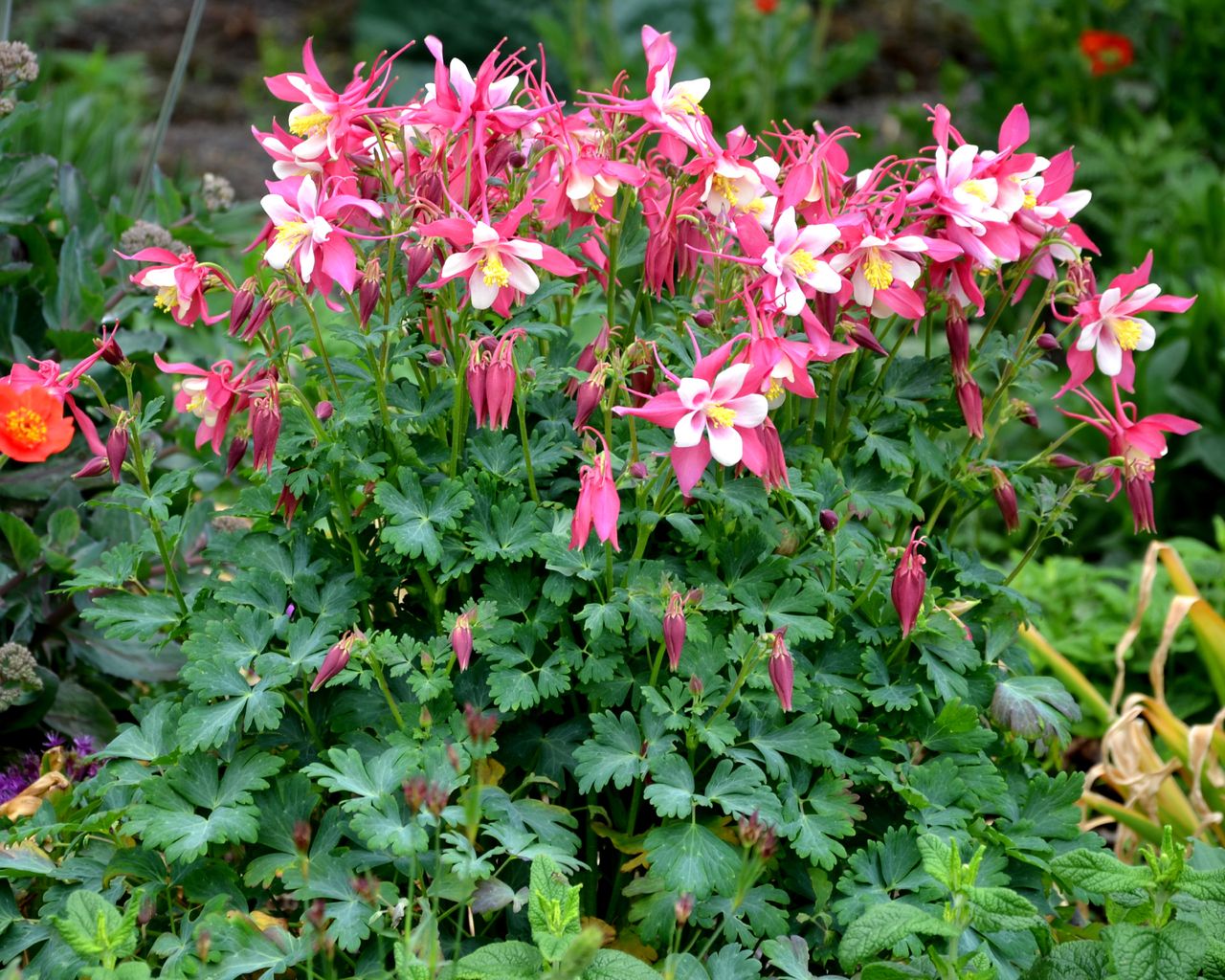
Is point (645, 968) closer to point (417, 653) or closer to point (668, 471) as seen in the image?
point (417, 653)

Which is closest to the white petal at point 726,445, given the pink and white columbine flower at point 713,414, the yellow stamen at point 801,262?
the pink and white columbine flower at point 713,414

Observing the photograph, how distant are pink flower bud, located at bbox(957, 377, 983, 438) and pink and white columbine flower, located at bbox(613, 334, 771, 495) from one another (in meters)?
0.39

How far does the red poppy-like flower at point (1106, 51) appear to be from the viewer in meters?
4.68

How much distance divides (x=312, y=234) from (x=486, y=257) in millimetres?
193

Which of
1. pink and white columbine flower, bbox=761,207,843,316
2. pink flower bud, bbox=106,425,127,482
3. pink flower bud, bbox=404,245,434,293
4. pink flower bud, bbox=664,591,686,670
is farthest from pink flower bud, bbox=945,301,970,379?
pink flower bud, bbox=106,425,127,482

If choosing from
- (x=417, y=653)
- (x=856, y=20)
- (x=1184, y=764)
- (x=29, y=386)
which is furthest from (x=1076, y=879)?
(x=856, y=20)

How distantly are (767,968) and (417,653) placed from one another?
68cm

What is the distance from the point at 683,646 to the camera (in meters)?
1.56

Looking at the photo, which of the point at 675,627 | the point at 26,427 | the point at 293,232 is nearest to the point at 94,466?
the point at 26,427

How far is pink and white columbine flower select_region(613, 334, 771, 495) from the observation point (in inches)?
52.2

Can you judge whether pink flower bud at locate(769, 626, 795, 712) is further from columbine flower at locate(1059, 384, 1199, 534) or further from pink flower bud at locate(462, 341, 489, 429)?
columbine flower at locate(1059, 384, 1199, 534)

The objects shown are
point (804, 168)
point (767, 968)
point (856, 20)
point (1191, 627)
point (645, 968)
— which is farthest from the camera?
point (856, 20)

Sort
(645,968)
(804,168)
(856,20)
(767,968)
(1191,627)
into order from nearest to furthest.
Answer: (645,968) < (804,168) < (767,968) < (1191,627) < (856,20)

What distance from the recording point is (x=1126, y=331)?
164 centimetres
